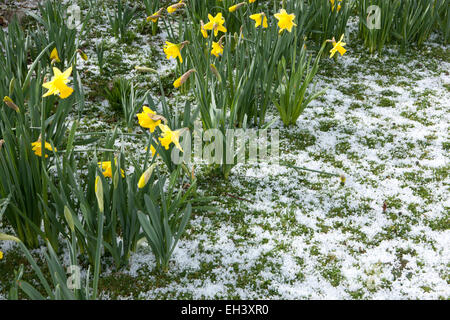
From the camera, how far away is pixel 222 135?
6.66 feet

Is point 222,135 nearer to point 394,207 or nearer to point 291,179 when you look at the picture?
point 291,179

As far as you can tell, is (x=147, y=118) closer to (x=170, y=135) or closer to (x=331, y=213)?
(x=170, y=135)

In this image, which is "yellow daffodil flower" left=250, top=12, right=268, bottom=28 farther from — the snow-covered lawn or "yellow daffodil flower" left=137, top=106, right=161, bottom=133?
"yellow daffodil flower" left=137, top=106, right=161, bottom=133

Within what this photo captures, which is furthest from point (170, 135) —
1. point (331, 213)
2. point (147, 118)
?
point (331, 213)

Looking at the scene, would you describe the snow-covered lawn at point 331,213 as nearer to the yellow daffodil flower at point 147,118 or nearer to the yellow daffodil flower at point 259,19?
the yellow daffodil flower at point 147,118

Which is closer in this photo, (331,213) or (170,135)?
(170,135)

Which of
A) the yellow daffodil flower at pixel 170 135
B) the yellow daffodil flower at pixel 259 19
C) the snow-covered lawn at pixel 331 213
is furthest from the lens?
the yellow daffodil flower at pixel 259 19

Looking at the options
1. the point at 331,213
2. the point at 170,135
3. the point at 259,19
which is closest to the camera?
the point at 170,135

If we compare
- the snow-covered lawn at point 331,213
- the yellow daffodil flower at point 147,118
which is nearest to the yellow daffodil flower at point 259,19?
the snow-covered lawn at point 331,213

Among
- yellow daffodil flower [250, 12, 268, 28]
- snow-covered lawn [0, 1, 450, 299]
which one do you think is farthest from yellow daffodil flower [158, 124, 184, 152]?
yellow daffodil flower [250, 12, 268, 28]

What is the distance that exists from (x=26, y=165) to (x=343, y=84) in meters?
2.44

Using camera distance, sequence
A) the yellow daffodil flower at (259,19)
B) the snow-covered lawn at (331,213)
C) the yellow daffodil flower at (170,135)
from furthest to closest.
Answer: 1. the yellow daffodil flower at (259,19)
2. the snow-covered lawn at (331,213)
3. the yellow daffodil flower at (170,135)

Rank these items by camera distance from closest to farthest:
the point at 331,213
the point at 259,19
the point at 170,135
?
the point at 170,135
the point at 331,213
the point at 259,19
